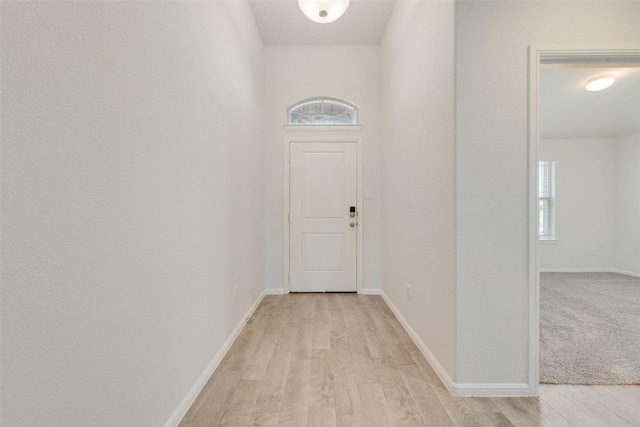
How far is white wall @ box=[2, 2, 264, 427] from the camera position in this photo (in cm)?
70

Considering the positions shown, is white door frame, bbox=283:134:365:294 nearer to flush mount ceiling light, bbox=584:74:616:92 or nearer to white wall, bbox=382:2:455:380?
white wall, bbox=382:2:455:380

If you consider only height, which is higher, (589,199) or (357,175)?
(357,175)

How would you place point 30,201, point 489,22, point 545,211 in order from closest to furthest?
point 30,201 → point 489,22 → point 545,211

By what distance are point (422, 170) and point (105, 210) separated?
1957 mm

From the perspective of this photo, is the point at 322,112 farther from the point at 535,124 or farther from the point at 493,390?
the point at 493,390

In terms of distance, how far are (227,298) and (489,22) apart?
2.48 m

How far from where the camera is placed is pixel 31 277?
72 centimetres

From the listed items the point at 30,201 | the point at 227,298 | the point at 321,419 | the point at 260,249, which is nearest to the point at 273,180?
the point at 260,249

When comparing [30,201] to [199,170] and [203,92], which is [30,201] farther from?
[203,92]

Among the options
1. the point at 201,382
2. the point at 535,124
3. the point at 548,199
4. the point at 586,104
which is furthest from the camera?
A: the point at 548,199

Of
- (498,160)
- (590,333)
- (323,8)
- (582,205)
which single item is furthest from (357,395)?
(582,205)

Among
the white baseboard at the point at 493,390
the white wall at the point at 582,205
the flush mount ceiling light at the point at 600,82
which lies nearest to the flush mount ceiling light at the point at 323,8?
the white baseboard at the point at 493,390

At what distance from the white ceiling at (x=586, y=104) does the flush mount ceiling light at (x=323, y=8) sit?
96.5 inches

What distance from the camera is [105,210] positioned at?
37.9 inches
